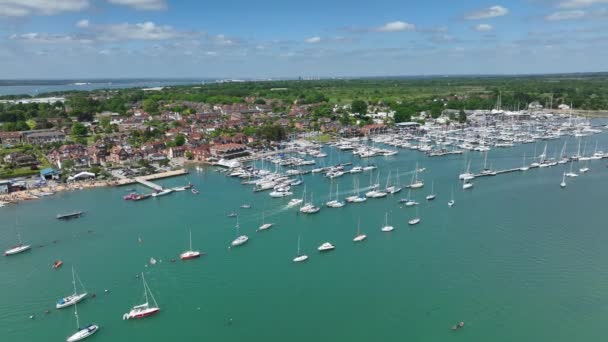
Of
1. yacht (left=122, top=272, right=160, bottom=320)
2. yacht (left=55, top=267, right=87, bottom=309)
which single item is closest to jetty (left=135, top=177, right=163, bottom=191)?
yacht (left=55, top=267, right=87, bottom=309)

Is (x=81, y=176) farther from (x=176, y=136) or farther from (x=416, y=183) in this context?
(x=416, y=183)

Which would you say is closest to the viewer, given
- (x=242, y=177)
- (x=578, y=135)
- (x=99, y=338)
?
(x=99, y=338)

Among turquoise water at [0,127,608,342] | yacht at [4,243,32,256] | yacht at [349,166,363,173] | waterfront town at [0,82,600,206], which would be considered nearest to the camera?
turquoise water at [0,127,608,342]

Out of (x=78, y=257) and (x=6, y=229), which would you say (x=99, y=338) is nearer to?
(x=78, y=257)

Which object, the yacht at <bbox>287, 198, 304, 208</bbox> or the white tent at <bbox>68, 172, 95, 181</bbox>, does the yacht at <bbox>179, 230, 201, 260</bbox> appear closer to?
the yacht at <bbox>287, 198, 304, 208</bbox>

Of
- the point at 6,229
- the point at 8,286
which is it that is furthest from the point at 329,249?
the point at 6,229

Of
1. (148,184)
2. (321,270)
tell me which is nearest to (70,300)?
(321,270)

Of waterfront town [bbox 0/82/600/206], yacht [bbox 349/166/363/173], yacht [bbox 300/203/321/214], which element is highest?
waterfront town [bbox 0/82/600/206]
